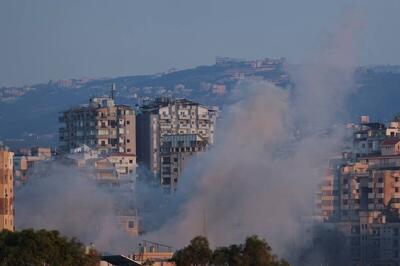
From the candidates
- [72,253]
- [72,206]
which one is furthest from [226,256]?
[72,206]

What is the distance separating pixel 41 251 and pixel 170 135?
61.5 meters

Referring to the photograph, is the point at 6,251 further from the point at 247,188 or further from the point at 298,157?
the point at 298,157

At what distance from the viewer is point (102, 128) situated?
13188 cm

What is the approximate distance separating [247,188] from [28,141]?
61.2m

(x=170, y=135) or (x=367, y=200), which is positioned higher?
(x=170, y=135)

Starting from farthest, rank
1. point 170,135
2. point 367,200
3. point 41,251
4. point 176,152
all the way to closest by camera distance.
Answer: point 170,135 → point 176,152 → point 367,200 → point 41,251

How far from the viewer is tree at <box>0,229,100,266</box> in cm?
6925

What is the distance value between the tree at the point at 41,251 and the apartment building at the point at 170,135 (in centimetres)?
5090

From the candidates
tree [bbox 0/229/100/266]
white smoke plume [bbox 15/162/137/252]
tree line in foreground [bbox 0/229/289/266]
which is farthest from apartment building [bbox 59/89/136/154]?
tree [bbox 0/229/100/266]

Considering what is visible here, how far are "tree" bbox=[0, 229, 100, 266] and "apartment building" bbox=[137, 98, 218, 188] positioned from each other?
167 ft

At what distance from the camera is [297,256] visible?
4286 inches

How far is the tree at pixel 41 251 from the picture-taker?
69.2 m

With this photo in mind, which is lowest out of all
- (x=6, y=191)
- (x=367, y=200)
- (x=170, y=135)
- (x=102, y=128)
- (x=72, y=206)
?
(x=72, y=206)

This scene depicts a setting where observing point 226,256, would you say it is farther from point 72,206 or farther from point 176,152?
point 176,152
